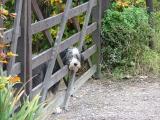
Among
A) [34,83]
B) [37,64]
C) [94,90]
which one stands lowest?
[94,90]

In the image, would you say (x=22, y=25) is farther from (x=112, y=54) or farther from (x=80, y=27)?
(x=112, y=54)

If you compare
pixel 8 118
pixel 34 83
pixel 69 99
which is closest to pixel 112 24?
pixel 69 99

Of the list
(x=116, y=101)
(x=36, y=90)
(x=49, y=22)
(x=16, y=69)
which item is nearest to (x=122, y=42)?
(x=116, y=101)

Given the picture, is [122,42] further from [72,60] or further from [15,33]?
[15,33]

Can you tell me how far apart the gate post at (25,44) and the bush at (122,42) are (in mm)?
3821

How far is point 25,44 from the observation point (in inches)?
239

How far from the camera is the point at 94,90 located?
8992 millimetres

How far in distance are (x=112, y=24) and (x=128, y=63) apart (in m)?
0.85

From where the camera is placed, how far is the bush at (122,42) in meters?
9.87

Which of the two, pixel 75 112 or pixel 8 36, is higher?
pixel 8 36

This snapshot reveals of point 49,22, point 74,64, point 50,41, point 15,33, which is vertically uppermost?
point 15,33

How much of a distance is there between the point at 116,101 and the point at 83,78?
1.09m

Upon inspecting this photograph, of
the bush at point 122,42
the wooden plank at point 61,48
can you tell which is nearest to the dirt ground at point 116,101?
the bush at point 122,42

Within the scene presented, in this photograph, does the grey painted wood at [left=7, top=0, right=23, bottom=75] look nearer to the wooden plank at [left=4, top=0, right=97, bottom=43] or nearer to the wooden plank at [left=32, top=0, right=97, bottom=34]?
the wooden plank at [left=4, top=0, right=97, bottom=43]
